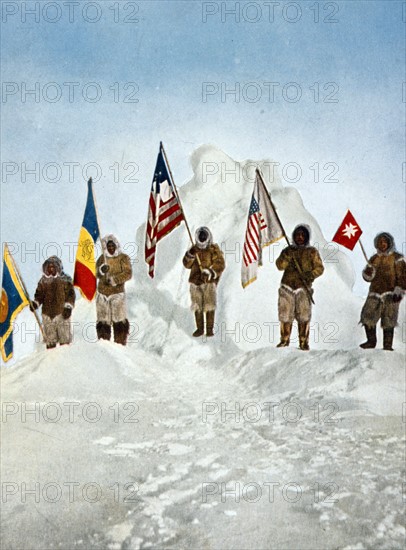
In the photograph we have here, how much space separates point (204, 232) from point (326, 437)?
11.1 ft

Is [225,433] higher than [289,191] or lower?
lower

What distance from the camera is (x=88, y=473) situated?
455 cm

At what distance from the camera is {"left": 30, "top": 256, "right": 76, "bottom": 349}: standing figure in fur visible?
7.44 meters

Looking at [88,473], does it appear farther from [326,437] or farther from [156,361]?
[156,361]

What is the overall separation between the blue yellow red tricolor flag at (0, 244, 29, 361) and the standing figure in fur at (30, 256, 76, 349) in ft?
0.73

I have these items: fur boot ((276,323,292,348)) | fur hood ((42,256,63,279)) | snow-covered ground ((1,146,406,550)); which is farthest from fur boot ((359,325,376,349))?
fur hood ((42,256,63,279))

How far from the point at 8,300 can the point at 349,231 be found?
435 centimetres

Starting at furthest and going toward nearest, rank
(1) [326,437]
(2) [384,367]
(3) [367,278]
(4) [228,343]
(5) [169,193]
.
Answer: (4) [228,343] < (5) [169,193] < (3) [367,278] < (2) [384,367] < (1) [326,437]

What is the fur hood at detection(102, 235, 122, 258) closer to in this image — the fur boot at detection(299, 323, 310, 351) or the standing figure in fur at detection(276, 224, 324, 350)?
the standing figure in fur at detection(276, 224, 324, 350)

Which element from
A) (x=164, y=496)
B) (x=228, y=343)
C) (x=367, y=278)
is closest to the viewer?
(x=164, y=496)

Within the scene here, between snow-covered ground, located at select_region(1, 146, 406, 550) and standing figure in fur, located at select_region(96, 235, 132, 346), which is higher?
standing figure in fur, located at select_region(96, 235, 132, 346)

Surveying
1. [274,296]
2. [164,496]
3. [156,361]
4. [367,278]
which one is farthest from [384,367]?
[274,296]

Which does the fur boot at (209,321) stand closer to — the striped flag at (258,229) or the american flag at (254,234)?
the striped flag at (258,229)

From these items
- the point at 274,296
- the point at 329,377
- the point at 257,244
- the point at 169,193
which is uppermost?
the point at 169,193
